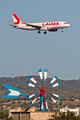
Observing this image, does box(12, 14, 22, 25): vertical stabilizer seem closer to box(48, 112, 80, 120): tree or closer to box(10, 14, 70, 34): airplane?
box(10, 14, 70, 34): airplane

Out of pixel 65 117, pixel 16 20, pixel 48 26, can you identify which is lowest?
pixel 65 117

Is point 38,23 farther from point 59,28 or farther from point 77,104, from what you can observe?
point 77,104

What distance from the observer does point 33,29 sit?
372 feet

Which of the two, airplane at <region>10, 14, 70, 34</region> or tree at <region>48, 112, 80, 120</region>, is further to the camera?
airplane at <region>10, 14, 70, 34</region>

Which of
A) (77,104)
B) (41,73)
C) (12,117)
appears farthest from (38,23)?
(77,104)

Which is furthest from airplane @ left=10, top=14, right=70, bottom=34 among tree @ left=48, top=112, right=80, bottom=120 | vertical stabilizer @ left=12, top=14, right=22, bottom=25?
tree @ left=48, top=112, right=80, bottom=120

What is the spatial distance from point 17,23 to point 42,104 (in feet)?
213

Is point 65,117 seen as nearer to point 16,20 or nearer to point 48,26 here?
point 48,26

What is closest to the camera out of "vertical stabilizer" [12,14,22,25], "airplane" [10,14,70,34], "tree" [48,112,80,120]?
"tree" [48,112,80,120]

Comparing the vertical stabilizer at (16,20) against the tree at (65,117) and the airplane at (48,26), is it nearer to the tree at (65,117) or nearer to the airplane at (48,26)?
the airplane at (48,26)

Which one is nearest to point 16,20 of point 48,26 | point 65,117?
point 48,26

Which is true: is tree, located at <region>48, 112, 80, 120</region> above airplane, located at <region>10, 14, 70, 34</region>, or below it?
below

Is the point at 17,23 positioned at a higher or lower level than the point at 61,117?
higher

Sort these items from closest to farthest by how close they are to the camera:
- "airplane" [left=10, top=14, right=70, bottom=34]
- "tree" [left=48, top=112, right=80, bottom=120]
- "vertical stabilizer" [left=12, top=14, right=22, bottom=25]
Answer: "tree" [left=48, top=112, right=80, bottom=120] < "airplane" [left=10, top=14, right=70, bottom=34] < "vertical stabilizer" [left=12, top=14, right=22, bottom=25]
